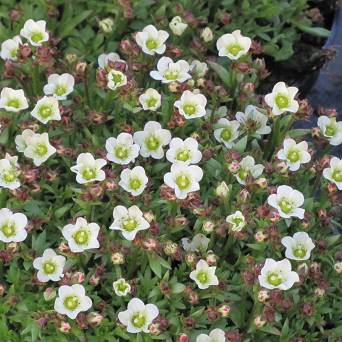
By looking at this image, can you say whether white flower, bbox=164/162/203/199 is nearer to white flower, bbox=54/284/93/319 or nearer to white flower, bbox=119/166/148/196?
white flower, bbox=119/166/148/196

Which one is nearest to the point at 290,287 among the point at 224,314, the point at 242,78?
the point at 224,314

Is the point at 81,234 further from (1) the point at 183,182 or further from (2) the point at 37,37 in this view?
(2) the point at 37,37

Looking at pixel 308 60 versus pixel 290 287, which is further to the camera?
pixel 308 60

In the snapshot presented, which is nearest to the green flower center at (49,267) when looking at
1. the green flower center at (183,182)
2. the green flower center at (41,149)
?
the green flower center at (41,149)

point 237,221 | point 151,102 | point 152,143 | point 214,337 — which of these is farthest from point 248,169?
point 214,337

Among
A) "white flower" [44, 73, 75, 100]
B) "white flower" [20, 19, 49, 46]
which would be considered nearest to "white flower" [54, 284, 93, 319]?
"white flower" [44, 73, 75, 100]

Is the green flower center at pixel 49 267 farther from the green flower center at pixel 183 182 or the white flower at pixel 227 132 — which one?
the white flower at pixel 227 132

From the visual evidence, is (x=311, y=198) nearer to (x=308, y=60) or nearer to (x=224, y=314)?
(x=224, y=314)
